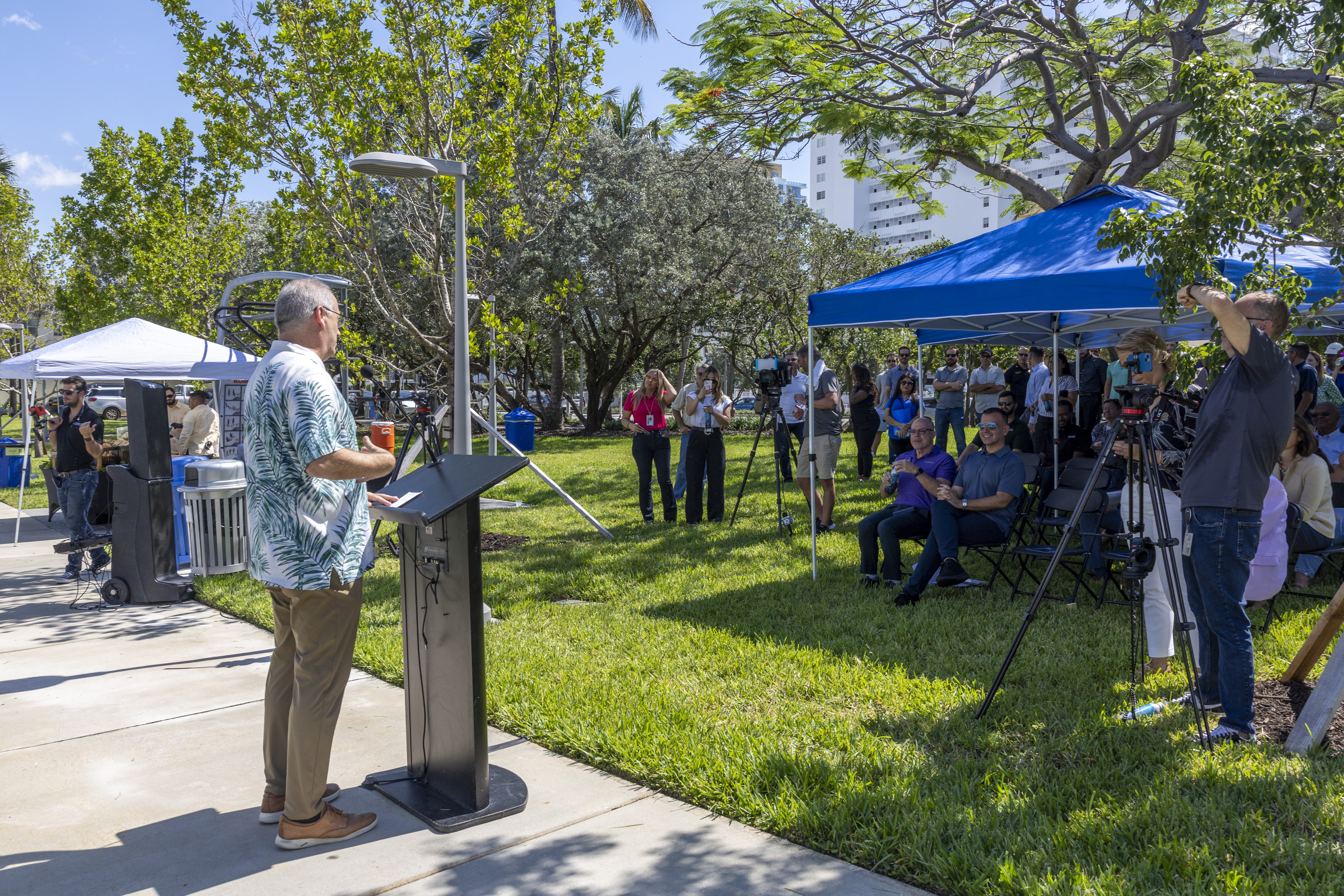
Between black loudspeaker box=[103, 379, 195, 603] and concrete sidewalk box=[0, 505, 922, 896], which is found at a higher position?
black loudspeaker box=[103, 379, 195, 603]

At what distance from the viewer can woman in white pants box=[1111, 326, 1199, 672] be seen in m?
4.40

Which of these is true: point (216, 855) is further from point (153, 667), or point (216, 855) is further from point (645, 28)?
point (645, 28)

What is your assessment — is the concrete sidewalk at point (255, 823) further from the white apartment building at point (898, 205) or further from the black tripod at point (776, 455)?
the white apartment building at point (898, 205)

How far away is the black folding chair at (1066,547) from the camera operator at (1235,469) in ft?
6.07

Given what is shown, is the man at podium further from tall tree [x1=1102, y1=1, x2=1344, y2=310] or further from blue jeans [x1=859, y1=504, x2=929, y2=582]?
blue jeans [x1=859, y1=504, x2=929, y2=582]

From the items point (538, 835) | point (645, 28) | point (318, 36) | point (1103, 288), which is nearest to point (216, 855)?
point (538, 835)

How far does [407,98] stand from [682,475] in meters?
5.01

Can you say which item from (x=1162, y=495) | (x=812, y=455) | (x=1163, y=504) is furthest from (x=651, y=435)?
(x=1163, y=504)

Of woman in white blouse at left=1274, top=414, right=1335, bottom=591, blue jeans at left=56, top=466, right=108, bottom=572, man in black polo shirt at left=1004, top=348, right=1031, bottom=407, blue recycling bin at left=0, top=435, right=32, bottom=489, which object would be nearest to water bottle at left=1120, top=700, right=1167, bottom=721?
woman in white blouse at left=1274, top=414, right=1335, bottom=591

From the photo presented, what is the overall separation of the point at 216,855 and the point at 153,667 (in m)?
2.73

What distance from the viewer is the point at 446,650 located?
3443mm

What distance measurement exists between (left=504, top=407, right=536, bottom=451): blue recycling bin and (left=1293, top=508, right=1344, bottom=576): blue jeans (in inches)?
580

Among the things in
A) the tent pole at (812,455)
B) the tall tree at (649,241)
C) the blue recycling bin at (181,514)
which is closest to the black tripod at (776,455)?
the tent pole at (812,455)

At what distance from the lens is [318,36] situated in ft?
28.0
